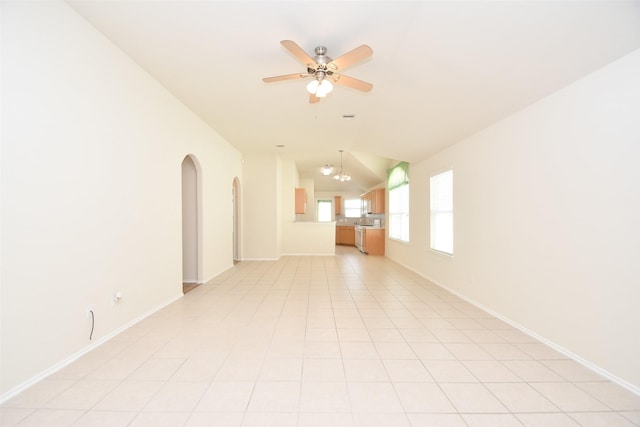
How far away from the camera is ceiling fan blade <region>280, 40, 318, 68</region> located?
2.09m

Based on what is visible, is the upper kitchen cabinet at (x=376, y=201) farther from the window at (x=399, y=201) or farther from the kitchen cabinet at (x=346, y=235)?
the kitchen cabinet at (x=346, y=235)

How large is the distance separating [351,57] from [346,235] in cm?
1004

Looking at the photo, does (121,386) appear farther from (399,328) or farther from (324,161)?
(324,161)

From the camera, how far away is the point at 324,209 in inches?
539

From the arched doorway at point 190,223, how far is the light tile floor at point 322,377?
165 cm

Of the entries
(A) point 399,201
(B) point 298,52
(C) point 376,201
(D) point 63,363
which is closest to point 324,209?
(C) point 376,201

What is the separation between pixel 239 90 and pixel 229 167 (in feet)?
9.63

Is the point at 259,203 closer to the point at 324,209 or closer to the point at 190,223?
the point at 190,223

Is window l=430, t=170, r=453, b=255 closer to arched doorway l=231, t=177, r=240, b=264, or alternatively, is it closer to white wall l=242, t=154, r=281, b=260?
white wall l=242, t=154, r=281, b=260

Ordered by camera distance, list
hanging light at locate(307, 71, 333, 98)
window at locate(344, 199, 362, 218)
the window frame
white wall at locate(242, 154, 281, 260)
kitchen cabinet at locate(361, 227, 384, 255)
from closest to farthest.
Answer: hanging light at locate(307, 71, 333, 98), the window frame, white wall at locate(242, 154, 281, 260), kitchen cabinet at locate(361, 227, 384, 255), window at locate(344, 199, 362, 218)

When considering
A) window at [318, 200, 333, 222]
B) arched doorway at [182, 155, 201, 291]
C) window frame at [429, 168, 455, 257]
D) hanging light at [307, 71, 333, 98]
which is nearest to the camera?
hanging light at [307, 71, 333, 98]

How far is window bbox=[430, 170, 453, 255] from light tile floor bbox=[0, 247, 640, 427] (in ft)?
5.43

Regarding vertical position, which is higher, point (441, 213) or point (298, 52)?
point (298, 52)

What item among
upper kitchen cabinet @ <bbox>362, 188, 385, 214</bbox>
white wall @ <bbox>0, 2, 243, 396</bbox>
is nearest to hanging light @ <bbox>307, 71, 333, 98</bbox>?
white wall @ <bbox>0, 2, 243, 396</bbox>
